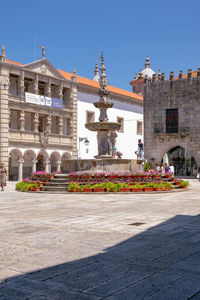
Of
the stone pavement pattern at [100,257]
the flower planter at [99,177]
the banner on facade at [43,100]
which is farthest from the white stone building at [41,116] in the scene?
the stone pavement pattern at [100,257]

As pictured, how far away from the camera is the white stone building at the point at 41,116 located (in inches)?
1326

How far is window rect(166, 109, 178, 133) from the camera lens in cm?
3725

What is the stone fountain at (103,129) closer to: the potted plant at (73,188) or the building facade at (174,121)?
the potted plant at (73,188)

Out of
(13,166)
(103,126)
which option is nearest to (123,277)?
(103,126)

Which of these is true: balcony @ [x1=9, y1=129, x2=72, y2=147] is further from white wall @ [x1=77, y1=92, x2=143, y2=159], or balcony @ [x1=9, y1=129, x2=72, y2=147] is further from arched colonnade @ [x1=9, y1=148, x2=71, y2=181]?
white wall @ [x1=77, y1=92, x2=143, y2=159]

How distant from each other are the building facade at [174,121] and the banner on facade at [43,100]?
9.34 meters

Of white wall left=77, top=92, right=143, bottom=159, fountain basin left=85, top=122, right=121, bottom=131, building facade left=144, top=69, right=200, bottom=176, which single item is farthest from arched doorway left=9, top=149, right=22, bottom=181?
fountain basin left=85, top=122, right=121, bottom=131

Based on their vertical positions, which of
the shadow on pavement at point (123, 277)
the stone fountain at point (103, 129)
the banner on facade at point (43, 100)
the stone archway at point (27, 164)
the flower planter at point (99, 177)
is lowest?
the shadow on pavement at point (123, 277)

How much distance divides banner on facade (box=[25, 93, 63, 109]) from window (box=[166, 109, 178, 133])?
11.3 m

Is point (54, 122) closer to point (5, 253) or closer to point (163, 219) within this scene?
point (163, 219)

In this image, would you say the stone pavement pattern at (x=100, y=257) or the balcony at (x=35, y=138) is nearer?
the stone pavement pattern at (x=100, y=257)

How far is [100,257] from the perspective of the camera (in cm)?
504

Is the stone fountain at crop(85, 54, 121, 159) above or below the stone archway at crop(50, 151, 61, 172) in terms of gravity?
above

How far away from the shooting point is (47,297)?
11.7ft
